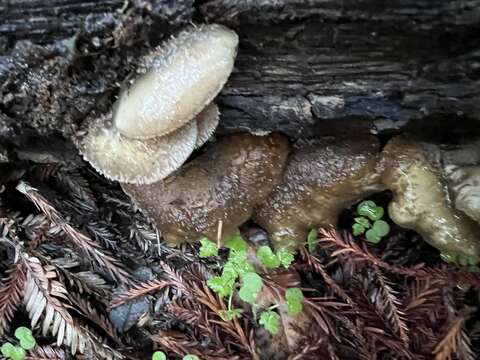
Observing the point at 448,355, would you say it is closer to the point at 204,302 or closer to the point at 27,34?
the point at 204,302

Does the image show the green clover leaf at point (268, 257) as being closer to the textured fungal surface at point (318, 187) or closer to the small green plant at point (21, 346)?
the textured fungal surface at point (318, 187)

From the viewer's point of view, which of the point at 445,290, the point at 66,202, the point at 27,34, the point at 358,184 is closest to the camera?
the point at 27,34

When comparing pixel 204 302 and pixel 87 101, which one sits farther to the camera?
pixel 204 302

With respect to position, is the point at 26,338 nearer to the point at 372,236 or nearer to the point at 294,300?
the point at 294,300

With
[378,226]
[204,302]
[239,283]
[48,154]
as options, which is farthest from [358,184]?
[48,154]

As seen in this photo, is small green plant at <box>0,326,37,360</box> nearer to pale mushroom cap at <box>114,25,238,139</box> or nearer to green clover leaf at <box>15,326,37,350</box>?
green clover leaf at <box>15,326,37,350</box>

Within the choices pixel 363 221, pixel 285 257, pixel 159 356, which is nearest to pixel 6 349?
pixel 159 356

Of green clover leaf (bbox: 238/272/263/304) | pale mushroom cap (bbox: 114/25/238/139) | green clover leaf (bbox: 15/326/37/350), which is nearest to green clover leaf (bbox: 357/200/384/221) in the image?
green clover leaf (bbox: 238/272/263/304)
